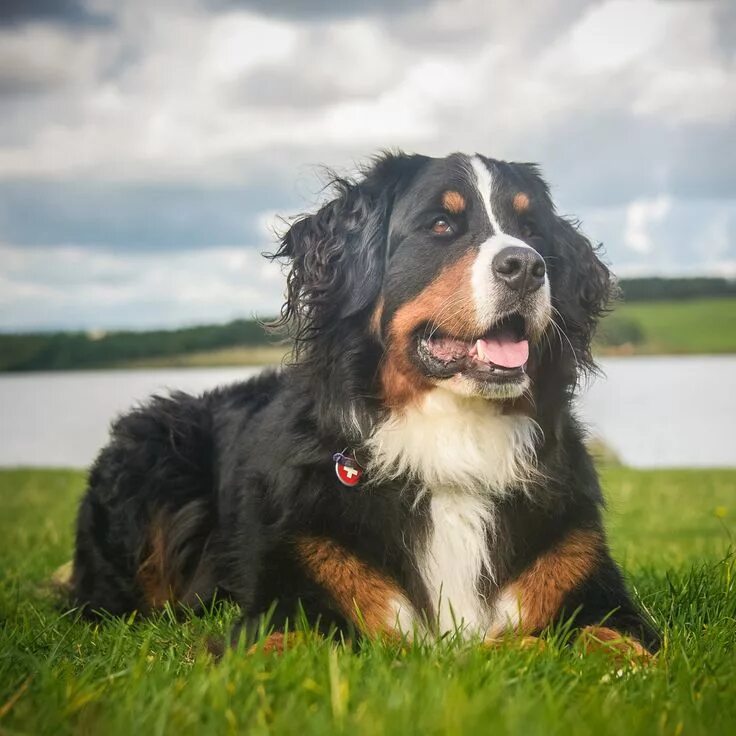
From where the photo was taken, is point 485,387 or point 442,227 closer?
point 485,387

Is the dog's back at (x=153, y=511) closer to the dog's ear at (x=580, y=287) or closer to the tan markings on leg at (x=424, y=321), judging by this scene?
the tan markings on leg at (x=424, y=321)

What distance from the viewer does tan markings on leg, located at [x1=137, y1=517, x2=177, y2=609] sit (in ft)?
15.3

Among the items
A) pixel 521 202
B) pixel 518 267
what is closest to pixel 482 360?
pixel 518 267

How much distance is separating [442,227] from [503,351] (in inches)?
22.3

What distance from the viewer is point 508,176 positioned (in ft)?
12.6

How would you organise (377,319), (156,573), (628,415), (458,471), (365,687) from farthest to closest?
A: 1. (628,415)
2. (156,573)
3. (377,319)
4. (458,471)
5. (365,687)

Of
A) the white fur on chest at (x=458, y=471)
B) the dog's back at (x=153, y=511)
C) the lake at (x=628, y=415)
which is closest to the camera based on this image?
the white fur on chest at (x=458, y=471)

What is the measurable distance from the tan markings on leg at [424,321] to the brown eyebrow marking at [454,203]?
27 centimetres

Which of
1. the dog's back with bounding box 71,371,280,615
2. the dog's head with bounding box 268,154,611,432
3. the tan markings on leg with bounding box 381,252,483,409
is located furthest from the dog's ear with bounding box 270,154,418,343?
the dog's back with bounding box 71,371,280,615

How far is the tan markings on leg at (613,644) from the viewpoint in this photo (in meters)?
2.94

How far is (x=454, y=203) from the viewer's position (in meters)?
3.69

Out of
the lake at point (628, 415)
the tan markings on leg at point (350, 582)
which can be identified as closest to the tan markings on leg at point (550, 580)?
the tan markings on leg at point (350, 582)

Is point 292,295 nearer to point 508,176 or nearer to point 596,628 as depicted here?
point 508,176

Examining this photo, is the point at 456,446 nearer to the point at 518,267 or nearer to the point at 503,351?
the point at 503,351
